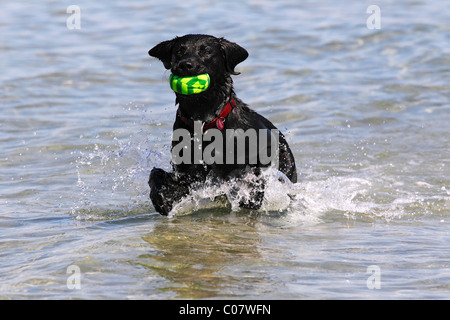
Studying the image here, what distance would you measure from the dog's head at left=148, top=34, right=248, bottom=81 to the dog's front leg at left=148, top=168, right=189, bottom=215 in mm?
921

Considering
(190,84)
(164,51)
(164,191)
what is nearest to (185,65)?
(190,84)

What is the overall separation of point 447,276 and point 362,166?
3.69 m

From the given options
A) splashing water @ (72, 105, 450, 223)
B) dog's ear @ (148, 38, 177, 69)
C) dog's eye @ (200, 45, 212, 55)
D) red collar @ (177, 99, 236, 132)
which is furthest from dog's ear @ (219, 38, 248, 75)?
splashing water @ (72, 105, 450, 223)

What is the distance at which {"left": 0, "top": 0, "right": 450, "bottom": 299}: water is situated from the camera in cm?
477

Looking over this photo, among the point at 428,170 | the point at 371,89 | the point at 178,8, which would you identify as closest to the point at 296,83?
the point at 371,89

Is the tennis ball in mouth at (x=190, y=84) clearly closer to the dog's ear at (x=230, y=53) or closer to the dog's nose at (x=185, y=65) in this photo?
the dog's nose at (x=185, y=65)

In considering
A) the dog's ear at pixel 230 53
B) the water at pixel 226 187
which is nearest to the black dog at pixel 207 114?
the dog's ear at pixel 230 53

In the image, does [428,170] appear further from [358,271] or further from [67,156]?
[67,156]

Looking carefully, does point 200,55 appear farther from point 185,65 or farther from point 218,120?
point 218,120

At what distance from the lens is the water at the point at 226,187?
477 cm

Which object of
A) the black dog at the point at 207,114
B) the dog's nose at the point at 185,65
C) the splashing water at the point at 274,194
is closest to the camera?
the dog's nose at the point at 185,65

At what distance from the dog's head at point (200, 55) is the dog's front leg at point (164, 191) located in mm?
921

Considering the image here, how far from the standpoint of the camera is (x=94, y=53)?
14.0 meters

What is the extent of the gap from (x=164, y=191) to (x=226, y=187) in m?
0.54
